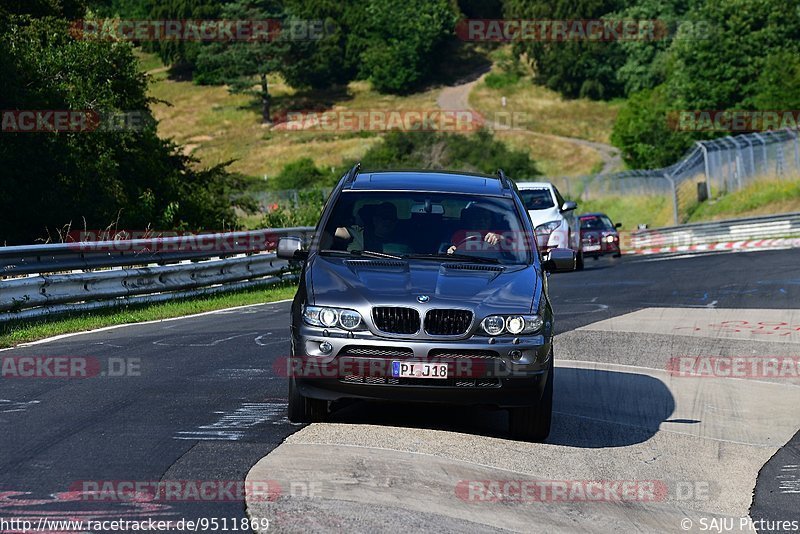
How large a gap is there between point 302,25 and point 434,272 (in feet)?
419

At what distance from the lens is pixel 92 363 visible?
38.7 ft

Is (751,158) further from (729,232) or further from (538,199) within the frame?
Answer: (538,199)

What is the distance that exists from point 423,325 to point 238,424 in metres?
1.55

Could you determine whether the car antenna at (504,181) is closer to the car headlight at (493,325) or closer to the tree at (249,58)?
the car headlight at (493,325)

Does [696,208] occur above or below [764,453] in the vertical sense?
below

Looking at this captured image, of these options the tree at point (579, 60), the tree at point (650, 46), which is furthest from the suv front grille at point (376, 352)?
the tree at point (579, 60)

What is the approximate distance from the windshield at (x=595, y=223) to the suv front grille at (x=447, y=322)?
30190mm

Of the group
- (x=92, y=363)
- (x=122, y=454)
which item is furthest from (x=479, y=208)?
(x=92, y=363)

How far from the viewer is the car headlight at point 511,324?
8172mm

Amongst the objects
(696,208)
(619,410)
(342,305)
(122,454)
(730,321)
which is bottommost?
(696,208)

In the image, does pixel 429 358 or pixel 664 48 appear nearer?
pixel 429 358

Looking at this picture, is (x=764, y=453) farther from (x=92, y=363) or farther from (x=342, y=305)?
(x=92, y=363)

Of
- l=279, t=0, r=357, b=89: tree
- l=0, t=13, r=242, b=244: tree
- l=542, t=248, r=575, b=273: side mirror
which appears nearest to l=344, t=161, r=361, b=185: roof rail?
l=542, t=248, r=575, b=273: side mirror

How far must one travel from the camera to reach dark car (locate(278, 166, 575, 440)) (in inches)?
317
